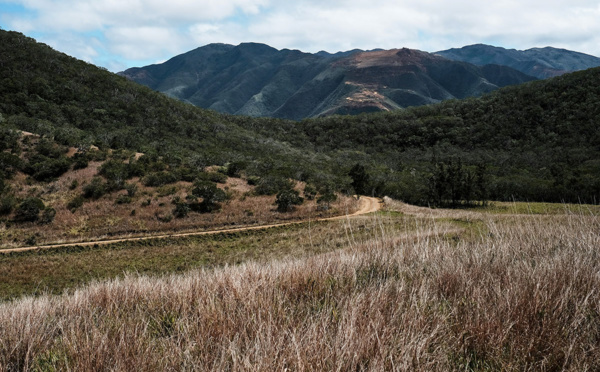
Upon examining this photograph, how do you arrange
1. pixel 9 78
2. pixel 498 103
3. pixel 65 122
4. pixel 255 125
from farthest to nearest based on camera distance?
pixel 255 125 < pixel 498 103 < pixel 9 78 < pixel 65 122

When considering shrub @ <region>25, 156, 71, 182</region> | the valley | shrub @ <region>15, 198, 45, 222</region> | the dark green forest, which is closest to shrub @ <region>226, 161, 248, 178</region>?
the dark green forest

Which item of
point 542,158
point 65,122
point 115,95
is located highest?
point 115,95

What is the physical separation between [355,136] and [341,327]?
113 meters

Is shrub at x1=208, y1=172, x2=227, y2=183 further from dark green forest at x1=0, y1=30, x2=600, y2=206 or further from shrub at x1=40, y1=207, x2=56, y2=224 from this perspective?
shrub at x1=40, y1=207, x2=56, y2=224

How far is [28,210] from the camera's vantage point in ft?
103

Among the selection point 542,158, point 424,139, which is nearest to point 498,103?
point 424,139

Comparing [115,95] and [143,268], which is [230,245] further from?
[115,95]

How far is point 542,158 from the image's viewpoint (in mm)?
70312

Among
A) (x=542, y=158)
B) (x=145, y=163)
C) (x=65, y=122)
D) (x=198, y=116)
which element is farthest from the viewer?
(x=198, y=116)

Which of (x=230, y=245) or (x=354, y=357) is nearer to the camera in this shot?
(x=354, y=357)

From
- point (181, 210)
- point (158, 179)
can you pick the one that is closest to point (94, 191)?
point (158, 179)

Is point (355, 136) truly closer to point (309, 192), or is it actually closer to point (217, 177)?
point (309, 192)

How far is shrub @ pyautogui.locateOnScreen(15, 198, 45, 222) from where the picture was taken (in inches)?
1235

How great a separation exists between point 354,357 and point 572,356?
5.05 feet
